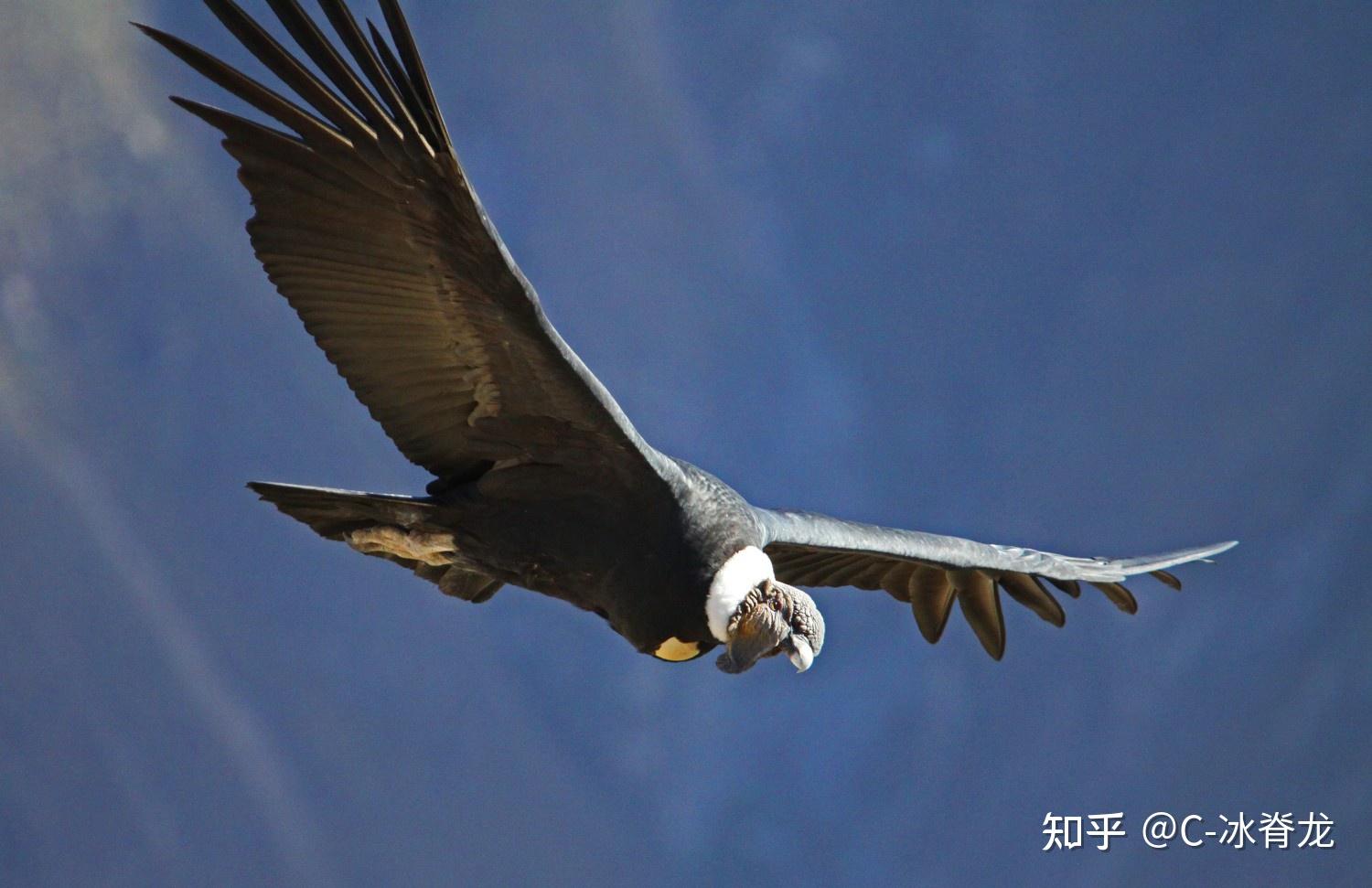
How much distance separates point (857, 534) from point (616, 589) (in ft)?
3.84

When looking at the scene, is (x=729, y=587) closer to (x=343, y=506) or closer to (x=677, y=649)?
(x=677, y=649)

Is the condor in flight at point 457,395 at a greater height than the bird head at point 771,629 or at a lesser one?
greater

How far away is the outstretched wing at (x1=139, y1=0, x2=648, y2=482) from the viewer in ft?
20.0

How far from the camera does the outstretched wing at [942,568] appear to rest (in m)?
7.38

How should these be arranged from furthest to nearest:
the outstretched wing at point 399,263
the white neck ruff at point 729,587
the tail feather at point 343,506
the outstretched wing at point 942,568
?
the outstretched wing at point 942,568
the tail feather at point 343,506
the white neck ruff at point 729,587
the outstretched wing at point 399,263

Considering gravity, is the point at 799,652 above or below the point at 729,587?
below

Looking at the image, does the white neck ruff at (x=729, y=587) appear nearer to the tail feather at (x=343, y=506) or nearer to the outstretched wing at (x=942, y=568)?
the outstretched wing at (x=942, y=568)

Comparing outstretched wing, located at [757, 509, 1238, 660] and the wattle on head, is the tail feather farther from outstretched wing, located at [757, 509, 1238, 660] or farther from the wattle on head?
outstretched wing, located at [757, 509, 1238, 660]

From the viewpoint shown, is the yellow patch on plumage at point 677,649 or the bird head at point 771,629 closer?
the bird head at point 771,629

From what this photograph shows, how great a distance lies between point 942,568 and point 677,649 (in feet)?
5.21

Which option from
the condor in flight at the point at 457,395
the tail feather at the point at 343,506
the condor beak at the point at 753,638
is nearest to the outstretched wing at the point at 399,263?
the condor in flight at the point at 457,395

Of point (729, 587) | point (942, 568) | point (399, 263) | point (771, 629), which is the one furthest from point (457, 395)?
point (942, 568)

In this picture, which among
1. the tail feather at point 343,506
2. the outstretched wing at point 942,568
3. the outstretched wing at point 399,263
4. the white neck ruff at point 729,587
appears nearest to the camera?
the outstretched wing at point 399,263

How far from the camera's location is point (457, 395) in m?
6.80
